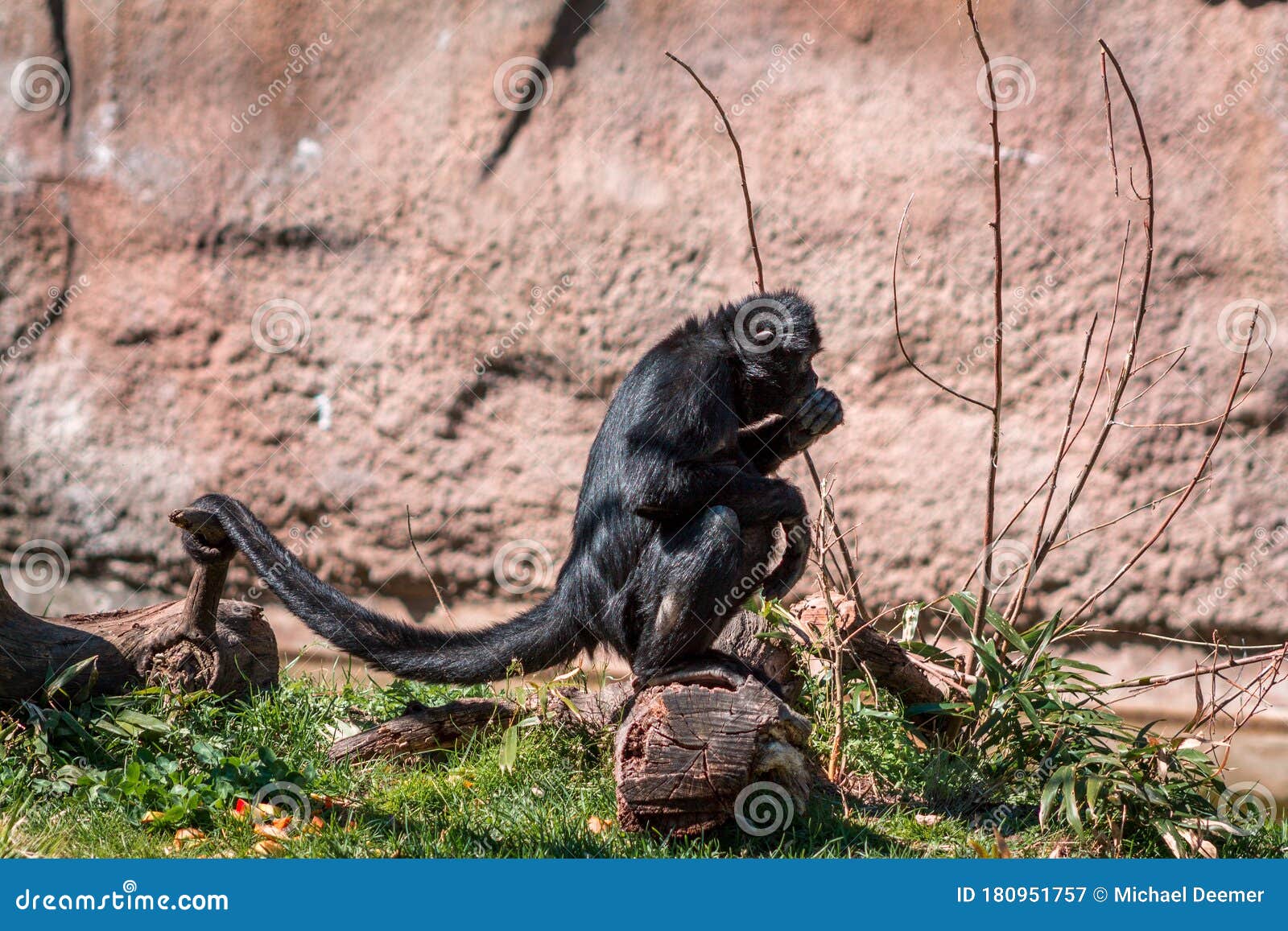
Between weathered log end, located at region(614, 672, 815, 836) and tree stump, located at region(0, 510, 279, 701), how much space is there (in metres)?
2.38

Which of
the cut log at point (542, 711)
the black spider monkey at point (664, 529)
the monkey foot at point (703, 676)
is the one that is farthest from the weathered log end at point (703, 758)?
the cut log at point (542, 711)

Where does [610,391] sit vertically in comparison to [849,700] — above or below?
above

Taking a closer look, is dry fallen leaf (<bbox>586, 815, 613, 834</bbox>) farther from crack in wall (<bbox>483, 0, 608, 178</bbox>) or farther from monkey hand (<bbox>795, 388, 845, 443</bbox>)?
crack in wall (<bbox>483, 0, 608, 178</bbox>)

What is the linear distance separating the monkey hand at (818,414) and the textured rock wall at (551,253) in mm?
2777

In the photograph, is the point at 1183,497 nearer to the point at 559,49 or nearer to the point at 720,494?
the point at 720,494

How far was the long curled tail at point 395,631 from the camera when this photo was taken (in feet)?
18.5

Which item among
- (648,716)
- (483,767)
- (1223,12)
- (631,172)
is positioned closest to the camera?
(648,716)

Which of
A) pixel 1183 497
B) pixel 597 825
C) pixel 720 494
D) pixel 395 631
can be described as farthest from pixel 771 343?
pixel 597 825

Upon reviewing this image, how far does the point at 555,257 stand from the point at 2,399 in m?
4.86

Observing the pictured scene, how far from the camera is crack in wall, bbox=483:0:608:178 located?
9242 millimetres

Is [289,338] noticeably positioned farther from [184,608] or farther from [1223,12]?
[1223,12]

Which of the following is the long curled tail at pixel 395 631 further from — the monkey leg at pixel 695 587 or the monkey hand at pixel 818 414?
the monkey hand at pixel 818 414

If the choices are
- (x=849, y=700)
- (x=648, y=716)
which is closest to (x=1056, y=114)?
(x=849, y=700)

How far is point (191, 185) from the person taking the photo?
9.57 meters
